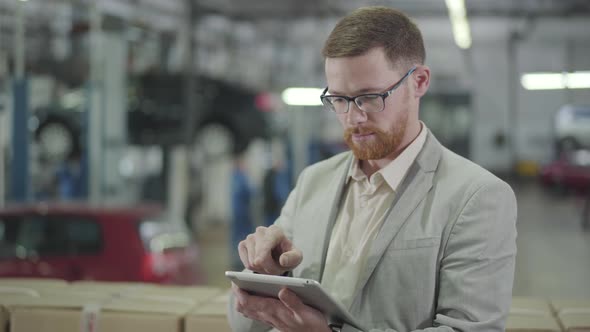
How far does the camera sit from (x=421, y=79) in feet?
5.99

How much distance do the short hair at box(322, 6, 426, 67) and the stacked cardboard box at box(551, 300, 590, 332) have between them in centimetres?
115

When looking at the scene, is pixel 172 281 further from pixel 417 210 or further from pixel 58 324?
pixel 417 210

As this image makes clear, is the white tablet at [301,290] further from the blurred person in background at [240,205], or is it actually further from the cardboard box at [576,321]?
the blurred person in background at [240,205]

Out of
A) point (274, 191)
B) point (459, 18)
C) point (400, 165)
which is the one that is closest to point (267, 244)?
point (400, 165)

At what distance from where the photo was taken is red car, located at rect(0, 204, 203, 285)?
6.35 m

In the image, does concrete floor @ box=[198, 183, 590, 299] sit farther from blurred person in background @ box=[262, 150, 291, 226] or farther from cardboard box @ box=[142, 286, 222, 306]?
cardboard box @ box=[142, 286, 222, 306]

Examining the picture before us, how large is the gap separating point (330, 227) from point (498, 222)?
487mm

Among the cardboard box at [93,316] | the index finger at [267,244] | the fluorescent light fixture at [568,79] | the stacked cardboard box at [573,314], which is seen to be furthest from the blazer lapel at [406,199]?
the fluorescent light fixture at [568,79]

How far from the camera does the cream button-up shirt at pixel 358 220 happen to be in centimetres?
187

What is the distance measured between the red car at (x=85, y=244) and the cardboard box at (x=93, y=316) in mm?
3799

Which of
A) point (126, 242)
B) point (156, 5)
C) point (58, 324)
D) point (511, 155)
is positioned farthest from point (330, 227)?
point (511, 155)

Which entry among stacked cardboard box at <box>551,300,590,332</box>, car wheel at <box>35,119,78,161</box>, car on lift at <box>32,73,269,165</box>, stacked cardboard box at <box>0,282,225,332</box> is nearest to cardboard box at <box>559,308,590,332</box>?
stacked cardboard box at <box>551,300,590,332</box>

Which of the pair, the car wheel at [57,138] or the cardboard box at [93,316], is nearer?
the cardboard box at [93,316]

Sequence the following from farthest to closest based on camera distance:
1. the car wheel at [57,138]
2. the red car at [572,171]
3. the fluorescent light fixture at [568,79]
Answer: the red car at [572,171] → the fluorescent light fixture at [568,79] → the car wheel at [57,138]
